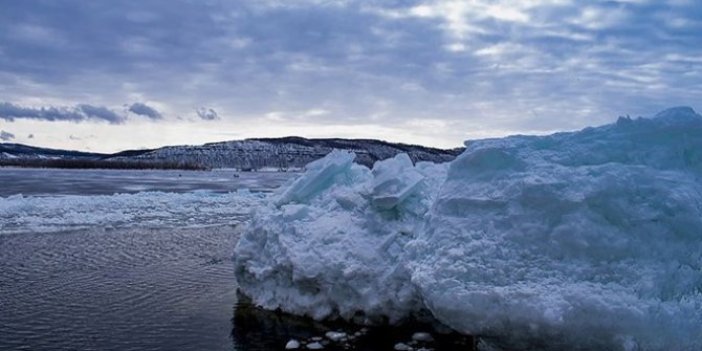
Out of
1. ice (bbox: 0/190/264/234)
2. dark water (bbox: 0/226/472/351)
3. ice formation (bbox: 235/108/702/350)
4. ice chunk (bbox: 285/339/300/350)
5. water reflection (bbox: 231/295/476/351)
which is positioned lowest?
water reflection (bbox: 231/295/476/351)

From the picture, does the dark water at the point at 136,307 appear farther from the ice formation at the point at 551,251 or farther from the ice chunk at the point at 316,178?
the ice chunk at the point at 316,178

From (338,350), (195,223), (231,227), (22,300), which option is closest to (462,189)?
(338,350)

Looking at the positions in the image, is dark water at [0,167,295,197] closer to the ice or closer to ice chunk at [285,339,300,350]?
the ice

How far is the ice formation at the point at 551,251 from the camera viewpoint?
6.22 metres

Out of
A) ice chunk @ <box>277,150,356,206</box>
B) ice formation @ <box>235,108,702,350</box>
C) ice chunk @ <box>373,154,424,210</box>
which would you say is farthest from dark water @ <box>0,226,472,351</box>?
ice chunk @ <box>277,150,356,206</box>

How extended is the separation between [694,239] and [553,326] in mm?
2052

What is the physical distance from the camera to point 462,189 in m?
7.87

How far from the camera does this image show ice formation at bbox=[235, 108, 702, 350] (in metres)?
6.22

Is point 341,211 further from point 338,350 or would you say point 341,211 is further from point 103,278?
point 103,278

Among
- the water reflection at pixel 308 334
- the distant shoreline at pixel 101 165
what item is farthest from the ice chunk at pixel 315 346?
the distant shoreline at pixel 101 165

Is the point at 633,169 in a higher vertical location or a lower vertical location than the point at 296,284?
higher

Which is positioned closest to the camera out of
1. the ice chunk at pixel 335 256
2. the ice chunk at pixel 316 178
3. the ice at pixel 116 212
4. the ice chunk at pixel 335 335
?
the ice chunk at pixel 335 335

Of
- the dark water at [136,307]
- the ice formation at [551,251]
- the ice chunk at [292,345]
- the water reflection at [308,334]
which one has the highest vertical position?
the ice formation at [551,251]

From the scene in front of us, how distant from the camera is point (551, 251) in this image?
687cm
